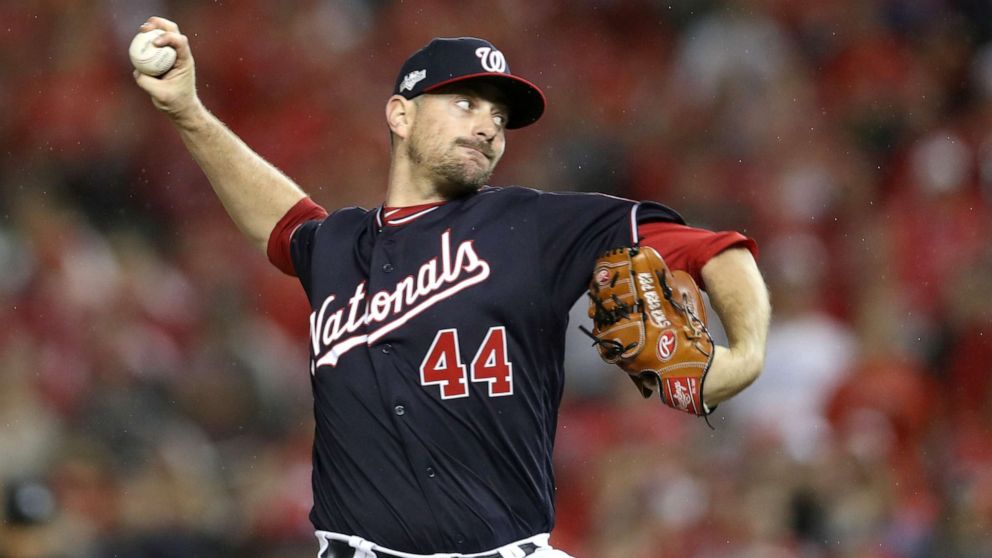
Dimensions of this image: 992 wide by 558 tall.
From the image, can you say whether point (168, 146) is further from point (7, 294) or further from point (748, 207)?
point (748, 207)

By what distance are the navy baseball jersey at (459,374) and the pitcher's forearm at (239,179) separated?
21.1 inches

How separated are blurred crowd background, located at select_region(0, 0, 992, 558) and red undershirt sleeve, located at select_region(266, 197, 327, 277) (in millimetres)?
2239

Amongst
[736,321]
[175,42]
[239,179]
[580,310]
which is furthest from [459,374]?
[580,310]

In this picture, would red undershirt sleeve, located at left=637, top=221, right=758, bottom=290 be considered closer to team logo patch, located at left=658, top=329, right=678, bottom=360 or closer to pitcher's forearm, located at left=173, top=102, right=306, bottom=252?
team logo patch, located at left=658, top=329, right=678, bottom=360

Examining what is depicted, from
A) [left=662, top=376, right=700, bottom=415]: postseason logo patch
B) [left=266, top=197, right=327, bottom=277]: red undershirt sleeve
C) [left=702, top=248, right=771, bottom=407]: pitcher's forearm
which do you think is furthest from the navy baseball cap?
[left=662, top=376, right=700, bottom=415]: postseason logo patch

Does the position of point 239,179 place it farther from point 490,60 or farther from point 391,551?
point 391,551

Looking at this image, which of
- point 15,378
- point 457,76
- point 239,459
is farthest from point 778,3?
point 457,76

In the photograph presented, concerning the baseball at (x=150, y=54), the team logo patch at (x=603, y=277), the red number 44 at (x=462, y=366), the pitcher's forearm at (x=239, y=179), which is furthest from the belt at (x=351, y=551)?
the baseball at (x=150, y=54)

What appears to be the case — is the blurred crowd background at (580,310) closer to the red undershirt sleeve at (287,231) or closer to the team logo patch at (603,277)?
the red undershirt sleeve at (287,231)

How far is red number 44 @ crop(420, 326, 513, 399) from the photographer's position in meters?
2.85

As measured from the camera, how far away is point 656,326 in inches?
108

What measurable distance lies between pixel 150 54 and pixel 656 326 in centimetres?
140

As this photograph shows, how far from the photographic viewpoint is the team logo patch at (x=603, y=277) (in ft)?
9.23

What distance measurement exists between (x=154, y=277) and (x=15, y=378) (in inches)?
36.7
